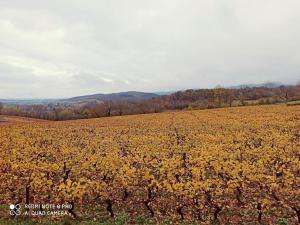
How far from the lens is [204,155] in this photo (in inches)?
779

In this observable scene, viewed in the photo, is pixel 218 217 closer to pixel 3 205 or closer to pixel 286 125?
pixel 3 205

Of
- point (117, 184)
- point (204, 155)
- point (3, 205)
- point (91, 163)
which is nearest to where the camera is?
point (3, 205)

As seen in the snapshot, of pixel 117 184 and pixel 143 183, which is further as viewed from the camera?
pixel 143 183

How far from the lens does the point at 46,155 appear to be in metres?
24.6

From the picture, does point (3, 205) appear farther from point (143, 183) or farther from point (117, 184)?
point (143, 183)

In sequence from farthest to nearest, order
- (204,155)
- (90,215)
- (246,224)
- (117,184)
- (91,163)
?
(204,155) → (91,163) → (117,184) → (90,215) → (246,224)

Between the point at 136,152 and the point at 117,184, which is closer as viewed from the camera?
the point at 117,184

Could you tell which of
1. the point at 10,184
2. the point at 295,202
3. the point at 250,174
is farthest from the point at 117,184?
the point at 295,202

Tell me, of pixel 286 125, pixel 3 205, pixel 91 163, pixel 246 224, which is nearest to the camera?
pixel 246 224

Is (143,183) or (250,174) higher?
(250,174)

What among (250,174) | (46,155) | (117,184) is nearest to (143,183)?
(117,184)

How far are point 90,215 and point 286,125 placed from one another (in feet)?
108

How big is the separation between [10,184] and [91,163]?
443cm

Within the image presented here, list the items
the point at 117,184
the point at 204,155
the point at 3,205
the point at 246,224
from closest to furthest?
the point at 246,224
the point at 3,205
the point at 117,184
the point at 204,155
